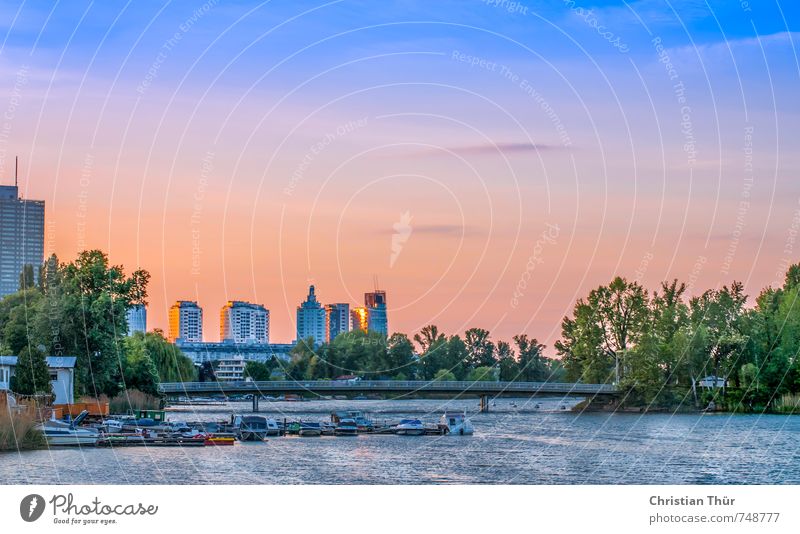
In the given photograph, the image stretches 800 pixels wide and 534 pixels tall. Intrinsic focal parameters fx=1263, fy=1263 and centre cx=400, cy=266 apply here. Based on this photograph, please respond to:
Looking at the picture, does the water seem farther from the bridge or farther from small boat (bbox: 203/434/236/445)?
the bridge

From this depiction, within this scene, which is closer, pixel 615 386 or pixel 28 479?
pixel 28 479

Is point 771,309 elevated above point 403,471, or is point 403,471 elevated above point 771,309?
point 771,309

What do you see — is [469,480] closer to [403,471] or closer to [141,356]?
[403,471]

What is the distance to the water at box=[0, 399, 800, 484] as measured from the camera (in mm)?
65125

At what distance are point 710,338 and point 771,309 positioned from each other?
1280 centimetres

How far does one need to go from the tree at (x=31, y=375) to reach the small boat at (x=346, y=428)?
2477 cm

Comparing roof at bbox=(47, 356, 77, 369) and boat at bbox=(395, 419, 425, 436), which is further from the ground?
roof at bbox=(47, 356, 77, 369)

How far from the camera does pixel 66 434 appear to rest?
82188 mm

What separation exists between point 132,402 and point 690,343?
199 feet

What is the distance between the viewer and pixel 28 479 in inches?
2322

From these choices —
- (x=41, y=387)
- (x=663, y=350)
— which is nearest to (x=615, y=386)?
(x=663, y=350)

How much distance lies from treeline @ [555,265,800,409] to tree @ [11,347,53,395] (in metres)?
74.6

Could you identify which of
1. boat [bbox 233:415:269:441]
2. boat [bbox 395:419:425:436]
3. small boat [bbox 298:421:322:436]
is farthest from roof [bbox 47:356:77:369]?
boat [bbox 395:419:425:436]

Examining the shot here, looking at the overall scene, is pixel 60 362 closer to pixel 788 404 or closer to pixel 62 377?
pixel 62 377
